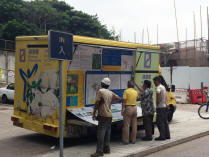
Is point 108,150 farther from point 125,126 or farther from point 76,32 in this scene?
point 76,32

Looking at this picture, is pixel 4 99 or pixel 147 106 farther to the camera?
pixel 4 99

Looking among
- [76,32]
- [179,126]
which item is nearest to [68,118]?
[179,126]

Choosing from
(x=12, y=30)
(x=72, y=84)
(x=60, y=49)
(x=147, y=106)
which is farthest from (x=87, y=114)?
(x=12, y=30)

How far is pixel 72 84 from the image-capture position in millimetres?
7938

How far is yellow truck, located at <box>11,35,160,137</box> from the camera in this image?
7355mm

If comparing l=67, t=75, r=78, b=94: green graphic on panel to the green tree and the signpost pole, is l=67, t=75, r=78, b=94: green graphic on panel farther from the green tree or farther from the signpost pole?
the green tree

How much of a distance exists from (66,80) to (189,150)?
359cm

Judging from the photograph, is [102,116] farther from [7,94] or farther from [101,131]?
[7,94]

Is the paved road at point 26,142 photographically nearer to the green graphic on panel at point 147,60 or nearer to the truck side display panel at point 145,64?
the truck side display panel at point 145,64

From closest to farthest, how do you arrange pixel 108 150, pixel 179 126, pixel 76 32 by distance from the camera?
1. pixel 108 150
2. pixel 179 126
3. pixel 76 32

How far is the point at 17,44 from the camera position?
8266 millimetres

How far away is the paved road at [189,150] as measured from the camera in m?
7.11

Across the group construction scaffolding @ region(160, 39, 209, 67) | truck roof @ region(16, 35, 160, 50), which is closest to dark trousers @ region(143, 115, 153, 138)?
truck roof @ region(16, 35, 160, 50)

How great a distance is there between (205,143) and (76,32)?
138 ft
